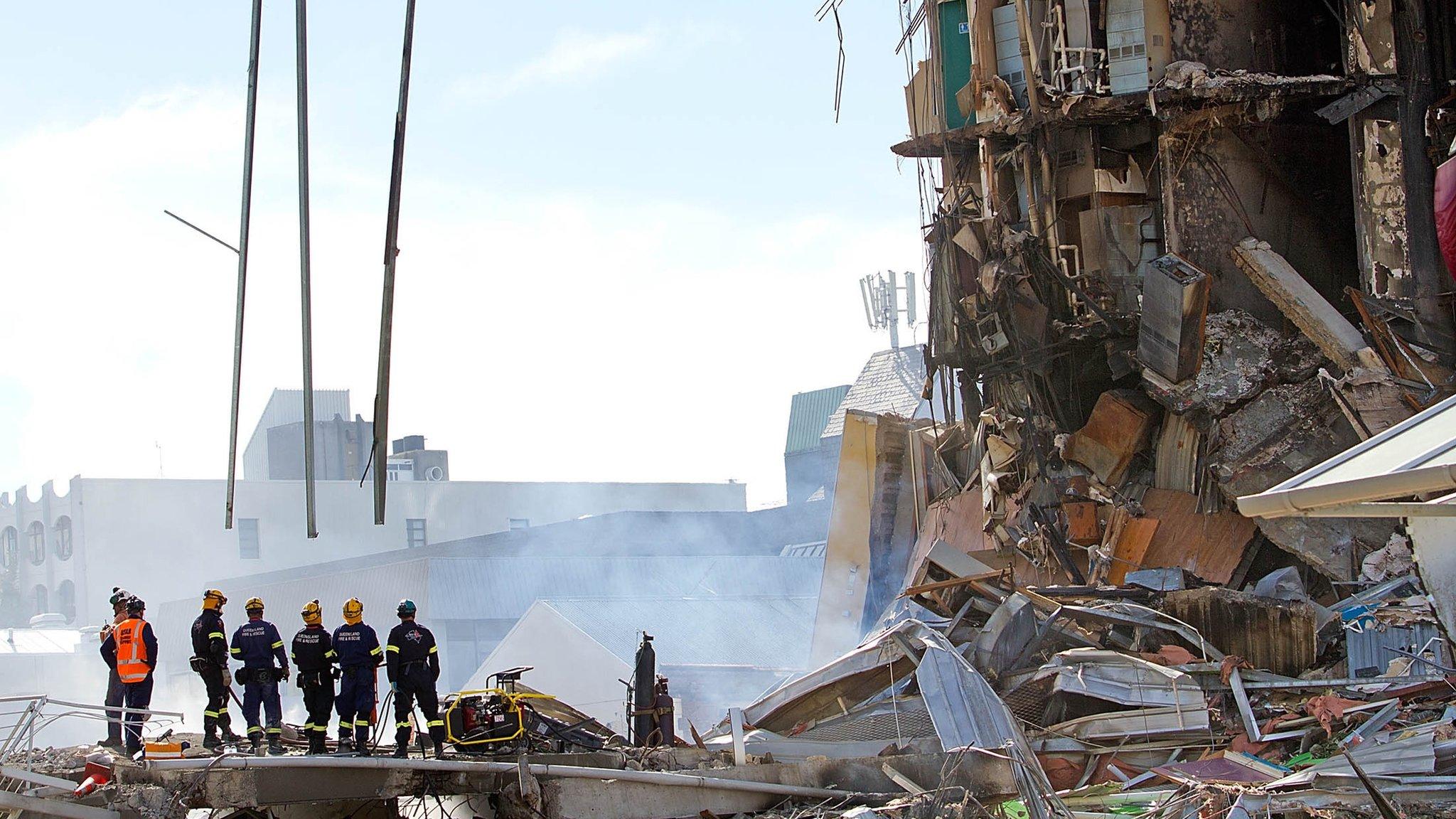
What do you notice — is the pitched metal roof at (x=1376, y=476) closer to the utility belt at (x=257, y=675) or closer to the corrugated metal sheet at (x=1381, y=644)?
the corrugated metal sheet at (x=1381, y=644)

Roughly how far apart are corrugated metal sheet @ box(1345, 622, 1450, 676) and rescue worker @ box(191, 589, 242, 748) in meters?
9.42

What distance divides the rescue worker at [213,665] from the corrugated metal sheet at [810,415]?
39.7 metres

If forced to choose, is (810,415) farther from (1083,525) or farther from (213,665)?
(213,665)

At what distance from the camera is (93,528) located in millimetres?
46125

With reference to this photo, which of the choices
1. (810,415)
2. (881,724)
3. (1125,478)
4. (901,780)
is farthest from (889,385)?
(901,780)

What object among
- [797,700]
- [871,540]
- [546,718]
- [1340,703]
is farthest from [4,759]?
[871,540]

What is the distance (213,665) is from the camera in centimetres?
1259

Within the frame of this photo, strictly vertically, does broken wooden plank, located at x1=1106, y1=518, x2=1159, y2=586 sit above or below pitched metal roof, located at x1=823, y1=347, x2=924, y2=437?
below

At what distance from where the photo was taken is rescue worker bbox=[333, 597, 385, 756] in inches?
491

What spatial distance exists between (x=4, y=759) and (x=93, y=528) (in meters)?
37.5

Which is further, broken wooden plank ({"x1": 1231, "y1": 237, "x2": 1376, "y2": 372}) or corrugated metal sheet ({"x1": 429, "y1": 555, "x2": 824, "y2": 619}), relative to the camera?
corrugated metal sheet ({"x1": 429, "y1": 555, "x2": 824, "y2": 619})

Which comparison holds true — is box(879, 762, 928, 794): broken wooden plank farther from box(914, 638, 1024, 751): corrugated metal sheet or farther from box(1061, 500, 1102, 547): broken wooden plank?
box(1061, 500, 1102, 547): broken wooden plank

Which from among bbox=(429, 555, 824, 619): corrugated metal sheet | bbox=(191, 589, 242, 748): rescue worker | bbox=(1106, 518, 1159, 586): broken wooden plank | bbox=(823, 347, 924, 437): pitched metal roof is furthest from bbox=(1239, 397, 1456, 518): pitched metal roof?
bbox=(823, 347, 924, 437): pitched metal roof

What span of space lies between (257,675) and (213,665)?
36cm
